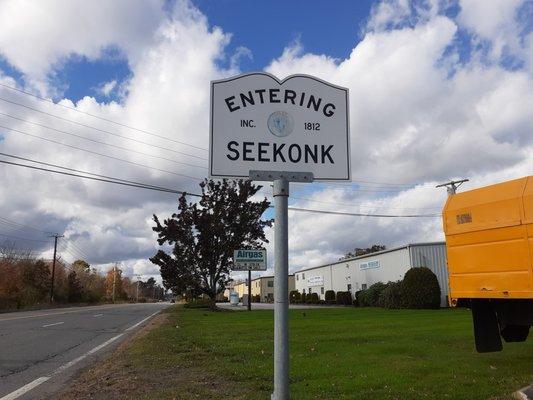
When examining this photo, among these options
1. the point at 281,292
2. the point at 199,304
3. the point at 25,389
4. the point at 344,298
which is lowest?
the point at 25,389

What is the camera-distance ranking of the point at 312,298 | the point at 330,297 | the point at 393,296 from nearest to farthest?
the point at 393,296 < the point at 330,297 < the point at 312,298

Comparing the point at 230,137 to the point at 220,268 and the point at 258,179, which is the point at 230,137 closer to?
the point at 258,179

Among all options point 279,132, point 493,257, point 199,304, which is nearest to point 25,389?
point 279,132

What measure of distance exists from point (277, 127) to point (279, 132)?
0.12 feet

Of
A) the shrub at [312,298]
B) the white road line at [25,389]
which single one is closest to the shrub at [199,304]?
the shrub at [312,298]

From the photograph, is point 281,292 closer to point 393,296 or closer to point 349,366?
point 349,366

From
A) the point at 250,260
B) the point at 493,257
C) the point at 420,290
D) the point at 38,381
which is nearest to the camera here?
the point at 493,257

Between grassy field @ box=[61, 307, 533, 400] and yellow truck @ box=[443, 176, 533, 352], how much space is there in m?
0.81

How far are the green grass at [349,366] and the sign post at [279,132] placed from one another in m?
4.18

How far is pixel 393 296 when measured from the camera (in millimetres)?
35219

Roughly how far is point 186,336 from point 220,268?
24618 millimetres

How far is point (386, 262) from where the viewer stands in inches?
1767

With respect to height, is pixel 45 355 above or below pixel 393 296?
below

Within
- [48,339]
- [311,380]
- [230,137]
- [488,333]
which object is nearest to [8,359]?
[48,339]
